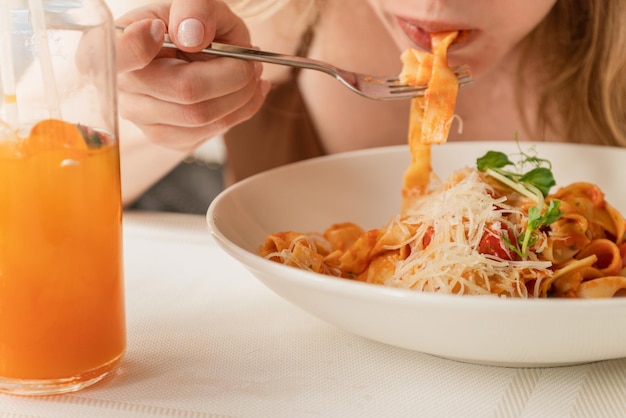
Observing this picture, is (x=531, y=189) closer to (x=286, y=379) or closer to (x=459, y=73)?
(x=459, y=73)

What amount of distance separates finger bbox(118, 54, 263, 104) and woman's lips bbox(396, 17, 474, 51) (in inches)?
18.1

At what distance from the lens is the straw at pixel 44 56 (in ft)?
2.66

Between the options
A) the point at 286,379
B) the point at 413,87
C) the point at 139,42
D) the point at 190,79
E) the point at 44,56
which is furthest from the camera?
the point at 413,87

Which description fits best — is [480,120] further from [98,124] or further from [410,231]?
[98,124]

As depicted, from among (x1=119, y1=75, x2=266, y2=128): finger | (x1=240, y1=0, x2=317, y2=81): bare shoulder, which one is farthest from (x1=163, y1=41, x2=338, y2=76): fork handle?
(x1=240, y1=0, x2=317, y2=81): bare shoulder

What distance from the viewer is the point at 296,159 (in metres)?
2.36

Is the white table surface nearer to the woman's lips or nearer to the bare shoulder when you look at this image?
the woman's lips

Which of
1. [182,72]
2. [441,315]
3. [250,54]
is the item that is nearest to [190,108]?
[182,72]

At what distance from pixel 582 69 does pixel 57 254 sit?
5.08 feet

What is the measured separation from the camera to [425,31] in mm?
1561

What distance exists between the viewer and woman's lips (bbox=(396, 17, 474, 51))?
5.01 ft

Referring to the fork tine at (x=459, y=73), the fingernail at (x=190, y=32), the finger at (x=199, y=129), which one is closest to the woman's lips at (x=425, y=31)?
the fork tine at (x=459, y=73)

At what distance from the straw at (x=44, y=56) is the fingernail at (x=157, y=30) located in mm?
256

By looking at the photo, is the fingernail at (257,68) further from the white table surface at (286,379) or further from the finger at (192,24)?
the white table surface at (286,379)
